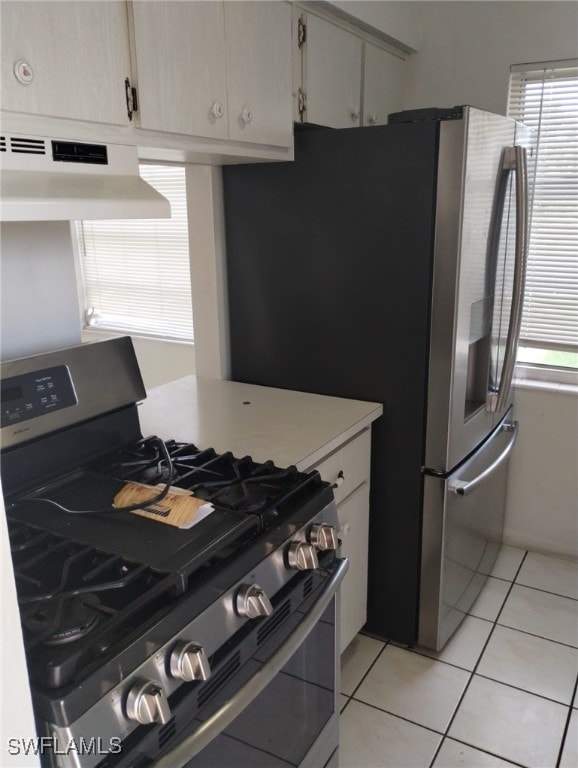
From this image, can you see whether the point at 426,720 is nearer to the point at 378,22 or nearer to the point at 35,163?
the point at 35,163

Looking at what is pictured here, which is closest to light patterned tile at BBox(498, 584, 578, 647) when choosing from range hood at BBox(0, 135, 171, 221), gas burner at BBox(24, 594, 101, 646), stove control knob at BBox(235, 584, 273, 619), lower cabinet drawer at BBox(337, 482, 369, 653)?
lower cabinet drawer at BBox(337, 482, 369, 653)

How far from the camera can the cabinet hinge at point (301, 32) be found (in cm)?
198

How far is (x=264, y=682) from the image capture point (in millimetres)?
1173

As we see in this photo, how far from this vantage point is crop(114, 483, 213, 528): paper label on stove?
4.03 feet

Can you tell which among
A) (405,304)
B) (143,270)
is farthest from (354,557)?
(143,270)

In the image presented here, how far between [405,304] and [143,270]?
2071 mm

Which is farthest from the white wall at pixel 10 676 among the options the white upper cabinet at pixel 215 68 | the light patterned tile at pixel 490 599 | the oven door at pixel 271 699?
the light patterned tile at pixel 490 599

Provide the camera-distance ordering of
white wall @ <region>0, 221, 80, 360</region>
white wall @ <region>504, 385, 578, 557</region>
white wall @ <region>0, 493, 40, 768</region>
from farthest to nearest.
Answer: white wall @ <region>504, 385, 578, 557</region>
white wall @ <region>0, 221, 80, 360</region>
white wall @ <region>0, 493, 40, 768</region>

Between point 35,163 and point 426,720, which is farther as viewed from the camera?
point 426,720

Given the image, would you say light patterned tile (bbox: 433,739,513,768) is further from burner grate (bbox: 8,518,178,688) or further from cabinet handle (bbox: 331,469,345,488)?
burner grate (bbox: 8,518,178,688)

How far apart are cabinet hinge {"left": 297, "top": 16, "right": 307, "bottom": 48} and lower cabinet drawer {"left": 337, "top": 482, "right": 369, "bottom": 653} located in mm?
1401

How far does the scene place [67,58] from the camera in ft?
4.00

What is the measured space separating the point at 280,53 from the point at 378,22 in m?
0.68

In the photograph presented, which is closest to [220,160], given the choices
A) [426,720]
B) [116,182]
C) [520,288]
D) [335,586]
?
[116,182]
